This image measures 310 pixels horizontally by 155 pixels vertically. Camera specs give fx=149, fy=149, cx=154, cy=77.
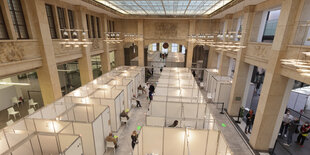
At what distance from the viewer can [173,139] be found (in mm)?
6055

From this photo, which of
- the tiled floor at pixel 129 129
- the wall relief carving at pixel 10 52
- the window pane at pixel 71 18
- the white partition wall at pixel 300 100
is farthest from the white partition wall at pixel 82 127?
the white partition wall at pixel 300 100

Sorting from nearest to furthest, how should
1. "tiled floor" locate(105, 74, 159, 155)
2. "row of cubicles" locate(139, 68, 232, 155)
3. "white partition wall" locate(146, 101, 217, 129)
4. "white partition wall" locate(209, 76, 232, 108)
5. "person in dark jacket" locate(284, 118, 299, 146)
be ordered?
1. "row of cubicles" locate(139, 68, 232, 155)
2. "tiled floor" locate(105, 74, 159, 155)
3. "person in dark jacket" locate(284, 118, 299, 146)
4. "white partition wall" locate(146, 101, 217, 129)
5. "white partition wall" locate(209, 76, 232, 108)

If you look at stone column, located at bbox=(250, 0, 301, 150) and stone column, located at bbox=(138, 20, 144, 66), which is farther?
stone column, located at bbox=(138, 20, 144, 66)

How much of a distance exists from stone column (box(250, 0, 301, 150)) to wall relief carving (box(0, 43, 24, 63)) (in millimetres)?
11094

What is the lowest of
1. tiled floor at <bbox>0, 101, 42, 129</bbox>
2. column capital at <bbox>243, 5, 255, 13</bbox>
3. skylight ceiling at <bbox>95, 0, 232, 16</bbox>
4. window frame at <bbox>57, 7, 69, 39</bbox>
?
tiled floor at <bbox>0, 101, 42, 129</bbox>

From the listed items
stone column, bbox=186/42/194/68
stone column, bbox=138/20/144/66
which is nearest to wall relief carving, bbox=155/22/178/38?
stone column, bbox=138/20/144/66

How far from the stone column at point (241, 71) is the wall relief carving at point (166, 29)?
8.71 m

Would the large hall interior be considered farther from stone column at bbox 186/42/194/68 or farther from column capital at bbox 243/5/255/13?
stone column at bbox 186/42/194/68

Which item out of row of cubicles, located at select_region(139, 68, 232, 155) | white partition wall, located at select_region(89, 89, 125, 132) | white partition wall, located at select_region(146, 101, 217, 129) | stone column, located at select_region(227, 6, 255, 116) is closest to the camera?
row of cubicles, located at select_region(139, 68, 232, 155)

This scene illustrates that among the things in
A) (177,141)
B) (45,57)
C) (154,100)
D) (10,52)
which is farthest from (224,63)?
(10,52)

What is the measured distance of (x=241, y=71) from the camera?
9.54 meters

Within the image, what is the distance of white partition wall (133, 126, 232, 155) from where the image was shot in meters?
5.79

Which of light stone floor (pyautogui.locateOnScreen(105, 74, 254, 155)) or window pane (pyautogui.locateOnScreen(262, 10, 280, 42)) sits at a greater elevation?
window pane (pyautogui.locateOnScreen(262, 10, 280, 42))

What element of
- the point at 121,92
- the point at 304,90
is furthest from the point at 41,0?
the point at 304,90
